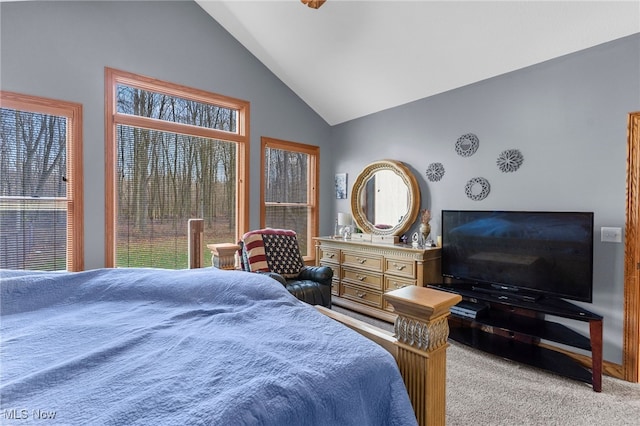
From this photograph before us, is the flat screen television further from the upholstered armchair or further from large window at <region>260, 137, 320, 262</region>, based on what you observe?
large window at <region>260, 137, 320, 262</region>

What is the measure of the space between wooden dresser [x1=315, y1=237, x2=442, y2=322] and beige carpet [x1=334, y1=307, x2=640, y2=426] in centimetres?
95

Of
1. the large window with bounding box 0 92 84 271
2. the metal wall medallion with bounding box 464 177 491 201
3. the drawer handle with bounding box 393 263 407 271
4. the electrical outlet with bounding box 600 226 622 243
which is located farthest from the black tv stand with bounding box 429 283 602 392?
the large window with bounding box 0 92 84 271

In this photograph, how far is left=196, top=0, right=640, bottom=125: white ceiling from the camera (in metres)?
2.41

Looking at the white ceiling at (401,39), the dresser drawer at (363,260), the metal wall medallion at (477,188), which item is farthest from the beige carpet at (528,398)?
the white ceiling at (401,39)

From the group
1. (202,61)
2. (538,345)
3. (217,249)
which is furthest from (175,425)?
(202,61)

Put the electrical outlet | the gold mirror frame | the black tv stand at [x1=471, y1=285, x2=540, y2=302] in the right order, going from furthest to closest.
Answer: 1. the gold mirror frame
2. the black tv stand at [x1=471, y1=285, x2=540, y2=302]
3. the electrical outlet

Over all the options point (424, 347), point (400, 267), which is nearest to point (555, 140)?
point (400, 267)

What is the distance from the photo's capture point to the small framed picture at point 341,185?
15.2 ft

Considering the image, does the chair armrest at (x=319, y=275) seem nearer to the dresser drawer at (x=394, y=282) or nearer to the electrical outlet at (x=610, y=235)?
the dresser drawer at (x=394, y=282)

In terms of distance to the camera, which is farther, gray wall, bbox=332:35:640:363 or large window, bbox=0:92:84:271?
large window, bbox=0:92:84:271

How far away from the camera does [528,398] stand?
2105mm

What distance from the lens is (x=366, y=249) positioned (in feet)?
12.2

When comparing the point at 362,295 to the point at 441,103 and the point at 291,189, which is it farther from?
the point at 441,103

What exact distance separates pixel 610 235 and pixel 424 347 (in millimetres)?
2374
